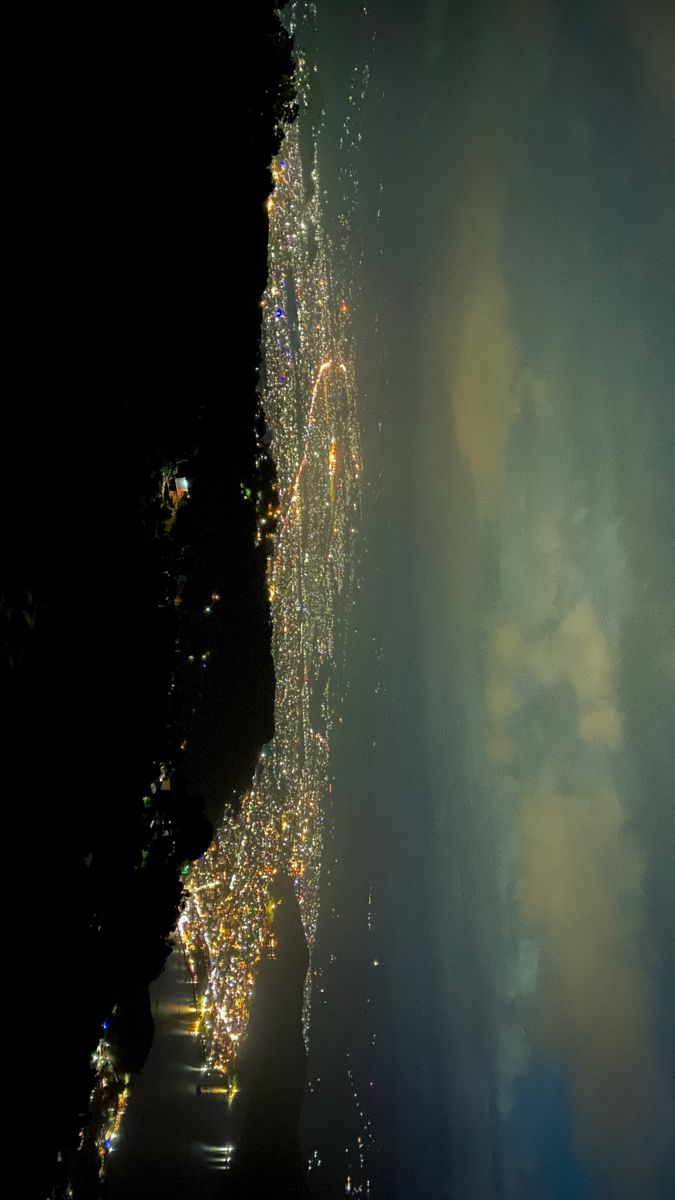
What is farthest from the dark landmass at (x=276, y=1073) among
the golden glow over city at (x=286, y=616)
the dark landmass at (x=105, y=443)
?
the dark landmass at (x=105, y=443)

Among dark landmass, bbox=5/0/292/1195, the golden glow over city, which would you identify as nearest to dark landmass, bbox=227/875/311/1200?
the golden glow over city

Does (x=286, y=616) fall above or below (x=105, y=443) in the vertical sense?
above

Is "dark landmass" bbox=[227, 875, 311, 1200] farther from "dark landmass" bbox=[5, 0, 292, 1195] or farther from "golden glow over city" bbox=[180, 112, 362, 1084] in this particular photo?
"dark landmass" bbox=[5, 0, 292, 1195]

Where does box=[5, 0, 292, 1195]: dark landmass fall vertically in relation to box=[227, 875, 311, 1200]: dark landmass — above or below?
above

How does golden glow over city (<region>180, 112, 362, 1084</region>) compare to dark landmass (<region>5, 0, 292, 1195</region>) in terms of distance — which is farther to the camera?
golden glow over city (<region>180, 112, 362, 1084</region>)

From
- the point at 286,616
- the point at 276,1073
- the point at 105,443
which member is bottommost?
the point at 276,1073

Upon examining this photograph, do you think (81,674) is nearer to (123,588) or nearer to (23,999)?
(123,588)

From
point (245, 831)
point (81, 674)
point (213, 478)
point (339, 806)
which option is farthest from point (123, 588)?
point (339, 806)

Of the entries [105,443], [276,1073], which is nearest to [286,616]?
[276,1073]

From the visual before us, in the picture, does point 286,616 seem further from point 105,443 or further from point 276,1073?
point 105,443

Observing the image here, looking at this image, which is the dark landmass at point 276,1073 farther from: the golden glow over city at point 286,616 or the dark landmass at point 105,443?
the dark landmass at point 105,443
